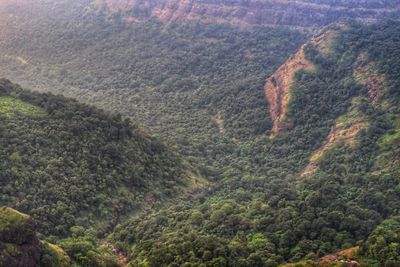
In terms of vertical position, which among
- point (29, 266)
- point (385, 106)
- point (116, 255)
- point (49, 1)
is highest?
point (49, 1)

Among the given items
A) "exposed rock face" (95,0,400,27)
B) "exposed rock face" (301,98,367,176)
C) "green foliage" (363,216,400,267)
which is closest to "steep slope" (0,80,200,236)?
"exposed rock face" (301,98,367,176)

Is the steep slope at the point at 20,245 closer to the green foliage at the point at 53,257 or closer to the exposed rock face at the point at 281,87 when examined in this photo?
the green foliage at the point at 53,257

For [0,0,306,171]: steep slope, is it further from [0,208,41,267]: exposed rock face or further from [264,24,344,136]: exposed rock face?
[0,208,41,267]: exposed rock face

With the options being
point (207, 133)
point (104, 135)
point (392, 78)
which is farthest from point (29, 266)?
point (392, 78)

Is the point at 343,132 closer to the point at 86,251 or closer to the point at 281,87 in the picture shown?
the point at 281,87

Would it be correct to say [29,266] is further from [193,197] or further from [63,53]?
[63,53]
